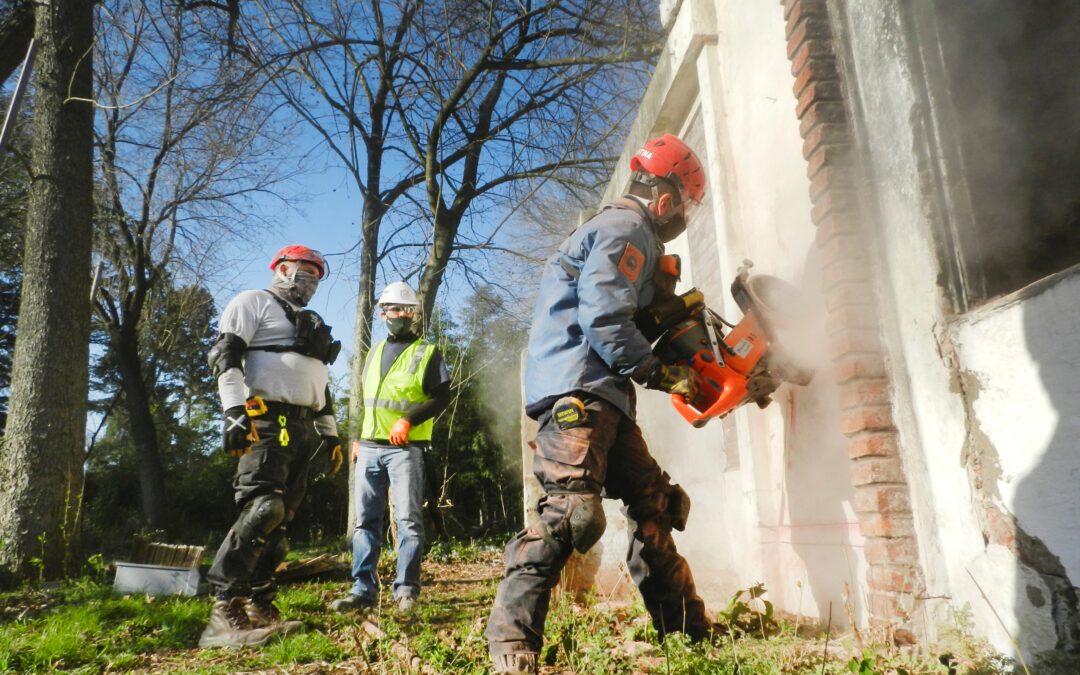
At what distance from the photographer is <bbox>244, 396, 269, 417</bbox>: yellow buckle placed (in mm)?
3361

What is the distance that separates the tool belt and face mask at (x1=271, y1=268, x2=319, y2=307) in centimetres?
62

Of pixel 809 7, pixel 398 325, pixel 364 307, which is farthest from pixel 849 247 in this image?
pixel 364 307

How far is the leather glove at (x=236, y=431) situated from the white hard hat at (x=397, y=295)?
163 centimetres

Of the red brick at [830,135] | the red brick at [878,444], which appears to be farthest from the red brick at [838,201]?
the red brick at [878,444]

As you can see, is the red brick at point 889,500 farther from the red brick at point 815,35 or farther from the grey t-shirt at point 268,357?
the grey t-shirt at point 268,357

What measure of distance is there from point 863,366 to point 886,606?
86cm

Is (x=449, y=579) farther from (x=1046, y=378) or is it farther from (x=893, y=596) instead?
(x=1046, y=378)

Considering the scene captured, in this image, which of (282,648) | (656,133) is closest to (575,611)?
(282,648)

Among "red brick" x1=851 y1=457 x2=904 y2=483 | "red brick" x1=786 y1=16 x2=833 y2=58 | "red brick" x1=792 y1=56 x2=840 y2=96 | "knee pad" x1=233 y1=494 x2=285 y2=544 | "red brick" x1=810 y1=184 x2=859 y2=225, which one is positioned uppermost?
"red brick" x1=786 y1=16 x2=833 y2=58

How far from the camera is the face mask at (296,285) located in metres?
3.79

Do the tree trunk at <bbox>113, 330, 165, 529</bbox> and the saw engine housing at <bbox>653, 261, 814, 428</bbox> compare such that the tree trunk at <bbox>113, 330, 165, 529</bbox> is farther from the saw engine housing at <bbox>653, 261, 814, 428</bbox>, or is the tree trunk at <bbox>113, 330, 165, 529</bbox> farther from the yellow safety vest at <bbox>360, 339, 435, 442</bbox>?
the saw engine housing at <bbox>653, 261, 814, 428</bbox>

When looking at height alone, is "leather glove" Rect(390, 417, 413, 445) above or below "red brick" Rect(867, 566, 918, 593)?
above

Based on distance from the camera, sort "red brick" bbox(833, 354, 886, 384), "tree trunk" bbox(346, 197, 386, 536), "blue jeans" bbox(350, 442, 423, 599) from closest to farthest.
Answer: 1. "red brick" bbox(833, 354, 886, 384)
2. "blue jeans" bbox(350, 442, 423, 599)
3. "tree trunk" bbox(346, 197, 386, 536)

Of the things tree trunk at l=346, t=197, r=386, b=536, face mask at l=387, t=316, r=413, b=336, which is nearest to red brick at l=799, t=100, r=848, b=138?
face mask at l=387, t=316, r=413, b=336
